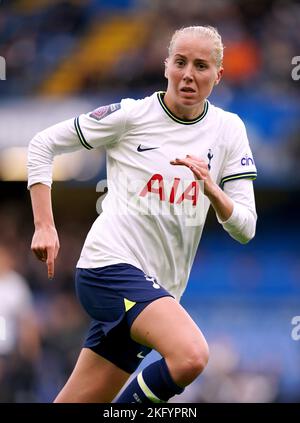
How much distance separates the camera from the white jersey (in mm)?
5129

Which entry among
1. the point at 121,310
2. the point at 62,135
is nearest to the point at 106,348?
the point at 121,310

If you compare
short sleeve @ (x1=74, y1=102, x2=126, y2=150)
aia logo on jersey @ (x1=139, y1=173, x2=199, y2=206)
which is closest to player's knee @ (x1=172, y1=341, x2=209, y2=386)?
aia logo on jersey @ (x1=139, y1=173, x2=199, y2=206)

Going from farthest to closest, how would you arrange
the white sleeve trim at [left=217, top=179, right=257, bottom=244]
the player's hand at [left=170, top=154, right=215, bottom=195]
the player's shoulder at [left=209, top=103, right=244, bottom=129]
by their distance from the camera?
the player's shoulder at [left=209, top=103, right=244, bottom=129], the white sleeve trim at [left=217, top=179, right=257, bottom=244], the player's hand at [left=170, top=154, right=215, bottom=195]

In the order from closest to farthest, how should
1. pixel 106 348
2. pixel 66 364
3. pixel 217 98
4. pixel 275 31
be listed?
1. pixel 106 348
2. pixel 66 364
3. pixel 217 98
4. pixel 275 31

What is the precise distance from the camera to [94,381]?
521cm

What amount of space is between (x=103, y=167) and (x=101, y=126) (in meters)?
6.06

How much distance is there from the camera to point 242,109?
11.1m

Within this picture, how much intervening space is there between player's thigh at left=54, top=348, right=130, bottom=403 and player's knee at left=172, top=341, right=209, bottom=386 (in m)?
0.78

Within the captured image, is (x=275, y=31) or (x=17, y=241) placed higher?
(x=275, y=31)

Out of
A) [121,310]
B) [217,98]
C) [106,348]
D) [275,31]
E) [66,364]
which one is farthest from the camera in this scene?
[275,31]

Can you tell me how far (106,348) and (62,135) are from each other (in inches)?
44.7

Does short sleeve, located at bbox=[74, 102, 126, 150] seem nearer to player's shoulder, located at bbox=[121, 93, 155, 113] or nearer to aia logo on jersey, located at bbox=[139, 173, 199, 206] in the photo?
player's shoulder, located at bbox=[121, 93, 155, 113]

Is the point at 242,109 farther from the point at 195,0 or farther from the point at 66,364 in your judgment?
the point at 66,364

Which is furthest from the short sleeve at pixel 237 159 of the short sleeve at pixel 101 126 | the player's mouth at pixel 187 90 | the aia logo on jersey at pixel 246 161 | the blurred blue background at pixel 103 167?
the blurred blue background at pixel 103 167
